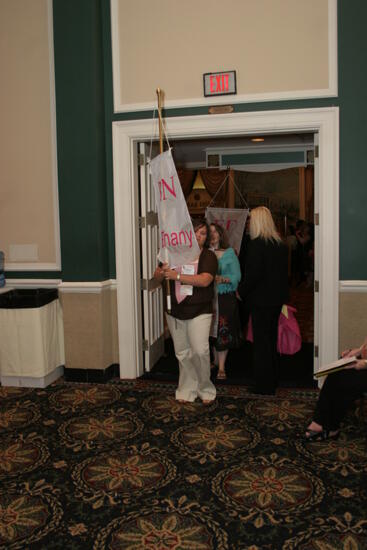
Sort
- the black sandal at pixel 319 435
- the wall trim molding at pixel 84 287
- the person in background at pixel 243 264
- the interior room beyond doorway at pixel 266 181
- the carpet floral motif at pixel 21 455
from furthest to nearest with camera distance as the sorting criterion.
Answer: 1. the interior room beyond doorway at pixel 266 181
2. the person in background at pixel 243 264
3. the wall trim molding at pixel 84 287
4. the black sandal at pixel 319 435
5. the carpet floral motif at pixel 21 455

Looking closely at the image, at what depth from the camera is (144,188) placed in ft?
15.6

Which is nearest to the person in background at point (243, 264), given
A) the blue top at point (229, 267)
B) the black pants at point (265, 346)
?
the blue top at point (229, 267)

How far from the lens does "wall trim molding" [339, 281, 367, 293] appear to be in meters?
4.19

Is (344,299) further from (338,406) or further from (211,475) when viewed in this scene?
(211,475)

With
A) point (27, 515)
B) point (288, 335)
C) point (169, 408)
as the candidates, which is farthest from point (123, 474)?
point (288, 335)

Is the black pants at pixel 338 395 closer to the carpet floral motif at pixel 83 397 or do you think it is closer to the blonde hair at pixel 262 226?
the blonde hair at pixel 262 226

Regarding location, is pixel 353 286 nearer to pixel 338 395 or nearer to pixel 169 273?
pixel 338 395

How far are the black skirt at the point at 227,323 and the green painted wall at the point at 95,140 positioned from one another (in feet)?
3.39

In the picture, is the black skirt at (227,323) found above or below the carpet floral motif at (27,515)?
above

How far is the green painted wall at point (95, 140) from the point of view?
13.6ft

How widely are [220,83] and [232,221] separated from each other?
2.86 metres

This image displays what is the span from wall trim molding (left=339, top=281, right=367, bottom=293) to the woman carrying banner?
1122mm

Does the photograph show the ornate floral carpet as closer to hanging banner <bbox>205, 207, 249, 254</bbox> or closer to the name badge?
the name badge

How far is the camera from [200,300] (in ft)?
12.8
